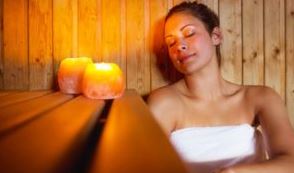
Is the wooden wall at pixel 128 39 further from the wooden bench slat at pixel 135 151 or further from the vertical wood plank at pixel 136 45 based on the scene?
the wooden bench slat at pixel 135 151

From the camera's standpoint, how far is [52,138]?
52 cm

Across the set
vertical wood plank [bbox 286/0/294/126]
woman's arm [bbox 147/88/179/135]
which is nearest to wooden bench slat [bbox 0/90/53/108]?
woman's arm [bbox 147/88/179/135]

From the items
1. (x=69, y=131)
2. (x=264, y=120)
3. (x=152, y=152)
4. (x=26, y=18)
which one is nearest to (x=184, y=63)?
(x=264, y=120)

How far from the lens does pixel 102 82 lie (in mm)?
1210

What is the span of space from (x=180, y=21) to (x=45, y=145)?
3.50 ft

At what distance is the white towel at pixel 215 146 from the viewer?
1.38 meters

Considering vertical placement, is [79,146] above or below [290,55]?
below

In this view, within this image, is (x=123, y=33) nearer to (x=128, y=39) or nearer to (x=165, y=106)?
(x=128, y=39)

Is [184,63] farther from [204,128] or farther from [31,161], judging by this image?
[31,161]

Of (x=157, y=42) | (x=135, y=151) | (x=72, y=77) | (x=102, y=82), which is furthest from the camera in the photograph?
(x=157, y=42)

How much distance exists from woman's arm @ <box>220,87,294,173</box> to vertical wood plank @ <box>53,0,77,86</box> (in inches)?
34.3

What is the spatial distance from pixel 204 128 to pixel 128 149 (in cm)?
103

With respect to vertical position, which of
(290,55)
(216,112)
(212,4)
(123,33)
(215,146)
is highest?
(212,4)

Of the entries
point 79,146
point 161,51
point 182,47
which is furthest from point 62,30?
point 79,146
